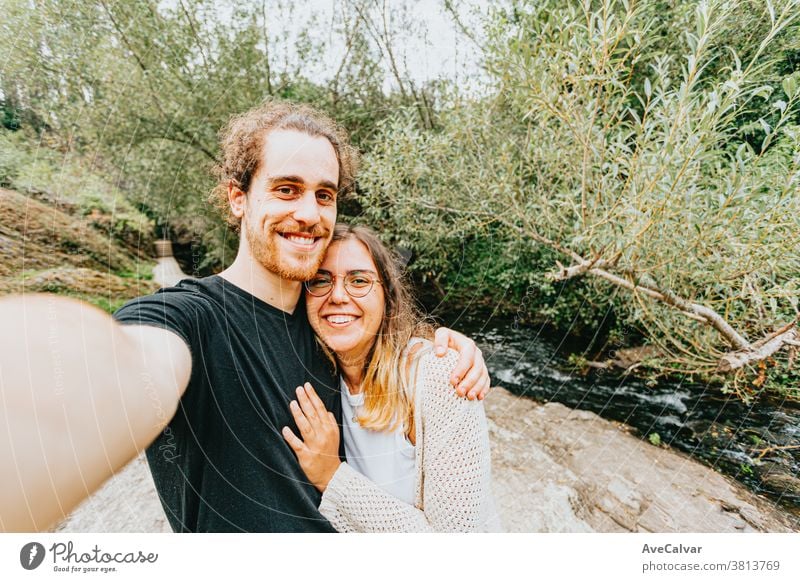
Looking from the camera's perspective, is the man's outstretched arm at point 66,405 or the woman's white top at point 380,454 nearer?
the man's outstretched arm at point 66,405

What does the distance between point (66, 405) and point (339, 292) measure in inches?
16.5

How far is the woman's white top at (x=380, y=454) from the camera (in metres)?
0.65

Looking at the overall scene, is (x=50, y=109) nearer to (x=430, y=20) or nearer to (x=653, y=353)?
(x=430, y=20)

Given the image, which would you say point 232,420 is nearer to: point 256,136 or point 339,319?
point 339,319

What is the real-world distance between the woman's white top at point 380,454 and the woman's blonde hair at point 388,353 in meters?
0.02

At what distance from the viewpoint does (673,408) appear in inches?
64.9

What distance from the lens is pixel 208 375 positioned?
531 millimetres

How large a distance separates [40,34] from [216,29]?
48 centimetres

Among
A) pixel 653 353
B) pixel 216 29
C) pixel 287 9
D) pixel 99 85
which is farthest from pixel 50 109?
pixel 653 353

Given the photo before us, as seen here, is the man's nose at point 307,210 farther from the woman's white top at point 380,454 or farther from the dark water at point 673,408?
the dark water at point 673,408

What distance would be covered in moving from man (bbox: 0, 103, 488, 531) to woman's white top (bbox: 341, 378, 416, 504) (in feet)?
0.16
